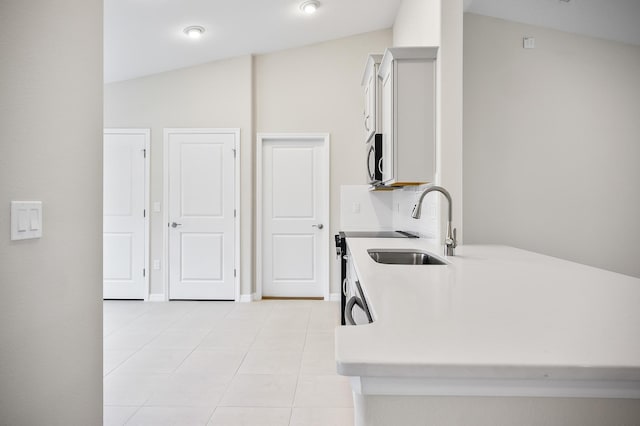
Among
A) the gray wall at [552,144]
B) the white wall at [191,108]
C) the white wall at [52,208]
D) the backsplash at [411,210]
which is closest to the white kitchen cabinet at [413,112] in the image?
the backsplash at [411,210]

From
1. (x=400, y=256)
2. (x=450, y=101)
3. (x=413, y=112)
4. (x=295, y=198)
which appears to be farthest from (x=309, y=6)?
(x=400, y=256)

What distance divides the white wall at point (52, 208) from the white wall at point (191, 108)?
3.06 metres

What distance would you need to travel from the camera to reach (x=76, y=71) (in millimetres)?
1408

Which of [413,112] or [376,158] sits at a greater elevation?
[413,112]

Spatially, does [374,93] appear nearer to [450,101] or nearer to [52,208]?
[450,101]

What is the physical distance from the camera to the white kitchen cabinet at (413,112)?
2580 mm

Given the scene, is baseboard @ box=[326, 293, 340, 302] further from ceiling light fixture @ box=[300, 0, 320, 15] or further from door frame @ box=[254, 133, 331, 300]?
ceiling light fixture @ box=[300, 0, 320, 15]

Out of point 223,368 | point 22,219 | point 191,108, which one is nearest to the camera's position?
point 22,219

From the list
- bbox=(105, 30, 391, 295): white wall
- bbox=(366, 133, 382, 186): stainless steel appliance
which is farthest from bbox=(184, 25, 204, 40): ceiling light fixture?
bbox=(366, 133, 382, 186): stainless steel appliance

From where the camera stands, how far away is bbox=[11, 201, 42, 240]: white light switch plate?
1132 mm

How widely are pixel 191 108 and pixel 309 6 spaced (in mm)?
1881

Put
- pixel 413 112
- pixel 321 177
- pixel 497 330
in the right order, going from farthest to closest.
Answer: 1. pixel 321 177
2. pixel 413 112
3. pixel 497 330

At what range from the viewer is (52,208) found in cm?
130

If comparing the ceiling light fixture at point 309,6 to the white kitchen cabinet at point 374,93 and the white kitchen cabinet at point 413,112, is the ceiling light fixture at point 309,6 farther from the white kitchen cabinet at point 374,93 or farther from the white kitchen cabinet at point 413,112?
the white kitchen cabinet at point 413,112
